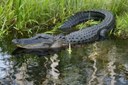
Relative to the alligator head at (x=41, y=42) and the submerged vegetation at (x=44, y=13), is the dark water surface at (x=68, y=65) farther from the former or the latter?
the submerged vegetation at (x=44, y=13)

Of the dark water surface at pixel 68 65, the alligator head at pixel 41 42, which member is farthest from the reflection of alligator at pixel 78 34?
the dark water surface at pixel 68 65

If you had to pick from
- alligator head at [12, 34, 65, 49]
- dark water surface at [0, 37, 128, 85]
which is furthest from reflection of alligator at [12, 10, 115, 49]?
dark water surface at [0, 37, 128, 85]

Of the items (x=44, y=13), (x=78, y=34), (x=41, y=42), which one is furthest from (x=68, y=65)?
(x=44, y=13)

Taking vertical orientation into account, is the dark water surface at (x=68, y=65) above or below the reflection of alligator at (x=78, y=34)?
below

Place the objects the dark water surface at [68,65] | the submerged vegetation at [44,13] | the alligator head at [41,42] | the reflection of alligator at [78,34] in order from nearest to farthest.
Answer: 1. the dark water surface at [68,65]
2. the alligator head at [41,42]
3. the reflection of alligator at [78,34]
4. the submerged vegetation at [44,13]

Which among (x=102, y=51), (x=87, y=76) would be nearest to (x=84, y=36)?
(x=102, y=51)

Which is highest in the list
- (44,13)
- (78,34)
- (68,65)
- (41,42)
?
(44,13)

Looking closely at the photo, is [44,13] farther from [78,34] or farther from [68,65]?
[68,65]
